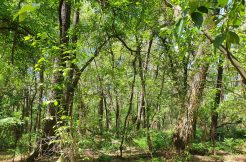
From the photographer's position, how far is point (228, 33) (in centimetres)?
113

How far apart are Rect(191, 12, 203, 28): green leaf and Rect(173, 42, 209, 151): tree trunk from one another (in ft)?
23.8

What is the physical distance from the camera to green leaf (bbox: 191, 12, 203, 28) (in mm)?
975

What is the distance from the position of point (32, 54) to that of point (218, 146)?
9842 mm

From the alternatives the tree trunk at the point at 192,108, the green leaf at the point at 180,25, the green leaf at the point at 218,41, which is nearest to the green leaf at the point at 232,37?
the green leaf at the point at 218,41

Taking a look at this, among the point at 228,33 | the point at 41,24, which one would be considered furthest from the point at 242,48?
the point at 228,33

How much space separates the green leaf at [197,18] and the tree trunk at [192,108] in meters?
7.25

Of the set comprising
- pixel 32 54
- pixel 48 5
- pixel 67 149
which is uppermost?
pixel 48 5

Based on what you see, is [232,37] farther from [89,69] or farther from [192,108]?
[192,108]


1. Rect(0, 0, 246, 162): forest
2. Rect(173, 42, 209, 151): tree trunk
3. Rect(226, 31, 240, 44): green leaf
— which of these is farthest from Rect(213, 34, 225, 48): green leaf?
Rect(173, 42, 209, 151): tree trunk

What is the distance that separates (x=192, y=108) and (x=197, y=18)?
7.34 m

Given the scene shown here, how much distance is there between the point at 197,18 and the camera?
99 centimetres

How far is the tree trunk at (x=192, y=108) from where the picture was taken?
807 centimetres

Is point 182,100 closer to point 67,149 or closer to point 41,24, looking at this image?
point 67,149

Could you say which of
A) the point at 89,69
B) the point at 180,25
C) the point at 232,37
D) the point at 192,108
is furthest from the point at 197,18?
the point at 192,108
